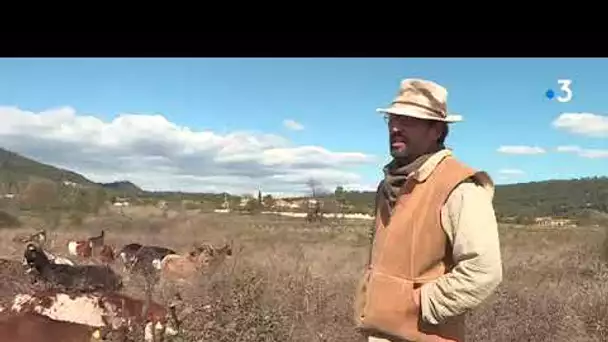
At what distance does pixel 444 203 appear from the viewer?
2.26 meters

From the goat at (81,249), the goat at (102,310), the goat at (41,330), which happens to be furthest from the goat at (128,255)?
the goat at (41,330)

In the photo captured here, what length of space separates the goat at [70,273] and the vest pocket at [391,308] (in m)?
4.58

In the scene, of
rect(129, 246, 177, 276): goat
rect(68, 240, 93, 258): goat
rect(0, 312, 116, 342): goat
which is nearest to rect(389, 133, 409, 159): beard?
rect(0, 312, 116, 342): goat

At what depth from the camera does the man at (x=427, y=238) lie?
2189 millimetres

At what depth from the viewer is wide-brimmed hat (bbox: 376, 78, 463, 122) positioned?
235 cm

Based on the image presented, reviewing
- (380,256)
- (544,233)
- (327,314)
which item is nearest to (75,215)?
(544,233)

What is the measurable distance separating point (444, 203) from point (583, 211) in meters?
20.4

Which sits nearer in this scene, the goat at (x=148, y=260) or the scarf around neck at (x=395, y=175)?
the scarf around neck at (x=395, y=175)

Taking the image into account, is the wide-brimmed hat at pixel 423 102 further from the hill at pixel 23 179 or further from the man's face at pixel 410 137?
the hill at pixel 23 179

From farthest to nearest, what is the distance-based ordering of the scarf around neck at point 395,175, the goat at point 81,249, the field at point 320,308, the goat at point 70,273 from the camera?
1. the goat at point 81,249
2. the goat at point 70,273
3. the field at point 320,308
4. the scarf around neck at point 395,175

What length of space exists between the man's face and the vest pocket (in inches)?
13.9

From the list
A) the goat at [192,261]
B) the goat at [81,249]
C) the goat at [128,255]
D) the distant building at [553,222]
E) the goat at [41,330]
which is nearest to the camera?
the goat at [41,330]
